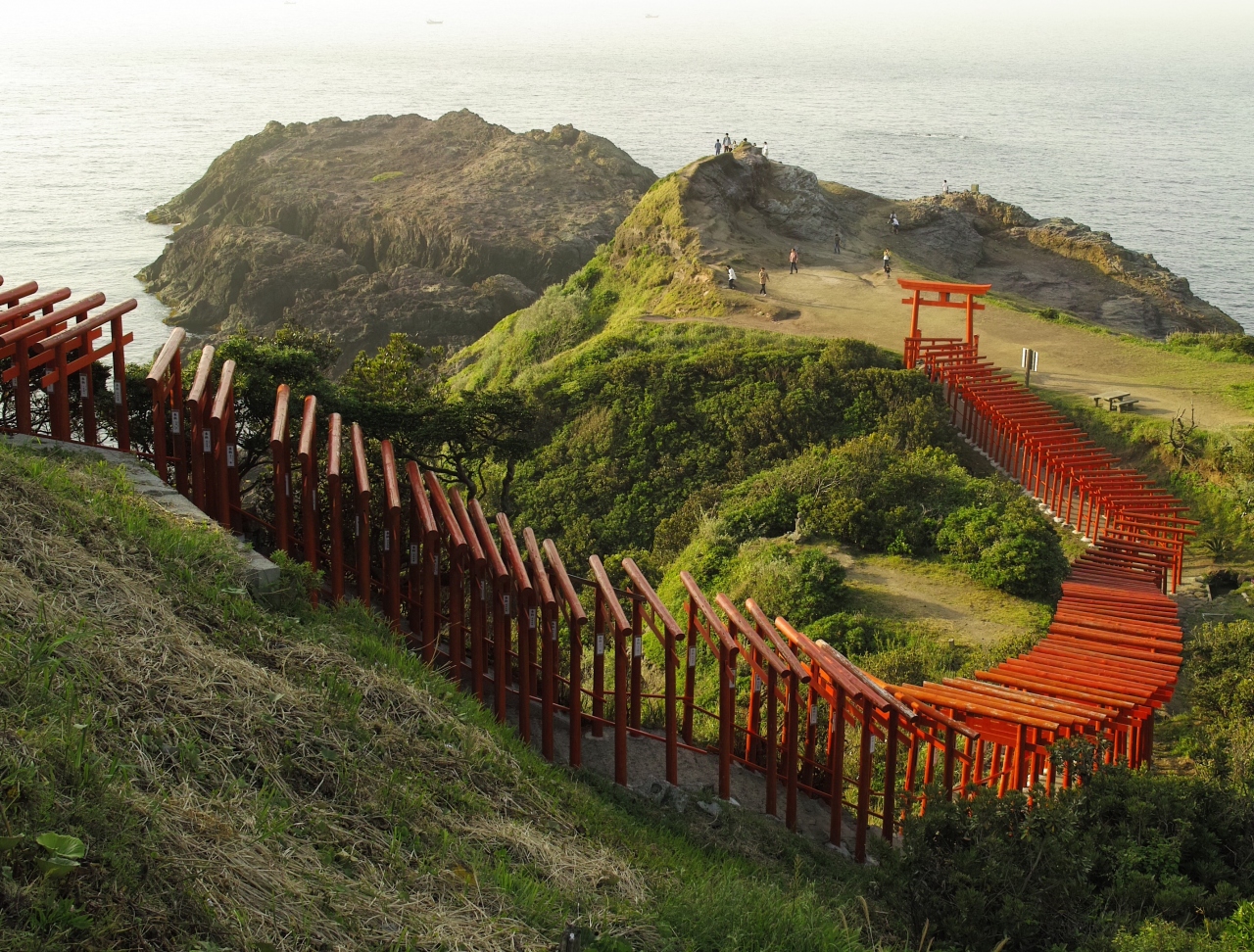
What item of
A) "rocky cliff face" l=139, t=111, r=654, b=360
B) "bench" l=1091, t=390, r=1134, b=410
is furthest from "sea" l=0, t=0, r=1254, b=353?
"bench" l=1091, t=390, r=1134, b=410

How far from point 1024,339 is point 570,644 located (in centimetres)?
2400

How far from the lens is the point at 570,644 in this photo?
493 inches

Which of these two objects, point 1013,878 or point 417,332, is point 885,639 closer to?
point 1013,878

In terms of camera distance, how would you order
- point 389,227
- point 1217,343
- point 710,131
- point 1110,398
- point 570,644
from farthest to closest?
point 710,131 < point 389,227 < point 1217,343 < point 1110,398 < point 570,644

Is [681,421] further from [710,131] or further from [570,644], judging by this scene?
[710,131]

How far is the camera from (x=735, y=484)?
2584 centimetres

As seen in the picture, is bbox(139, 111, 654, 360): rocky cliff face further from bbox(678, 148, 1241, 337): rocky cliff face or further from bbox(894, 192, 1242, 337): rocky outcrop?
bbox(894, 192, 1242, 337): rocky outcrop

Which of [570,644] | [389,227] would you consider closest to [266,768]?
[570,644]

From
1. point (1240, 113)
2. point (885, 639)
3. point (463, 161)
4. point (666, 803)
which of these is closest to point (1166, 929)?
point (666, 803)

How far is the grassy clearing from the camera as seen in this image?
6.27 metres

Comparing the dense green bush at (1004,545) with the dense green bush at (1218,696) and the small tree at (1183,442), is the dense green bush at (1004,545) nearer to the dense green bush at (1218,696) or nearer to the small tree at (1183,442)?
the dense green bush at (1218,696)

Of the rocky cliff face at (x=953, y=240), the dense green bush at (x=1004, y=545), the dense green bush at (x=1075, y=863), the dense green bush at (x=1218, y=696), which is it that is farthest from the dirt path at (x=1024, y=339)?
the dense green bush at (x=1075, y=863)

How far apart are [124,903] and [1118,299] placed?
45.2 metres

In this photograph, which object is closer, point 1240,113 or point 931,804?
point 931,804
